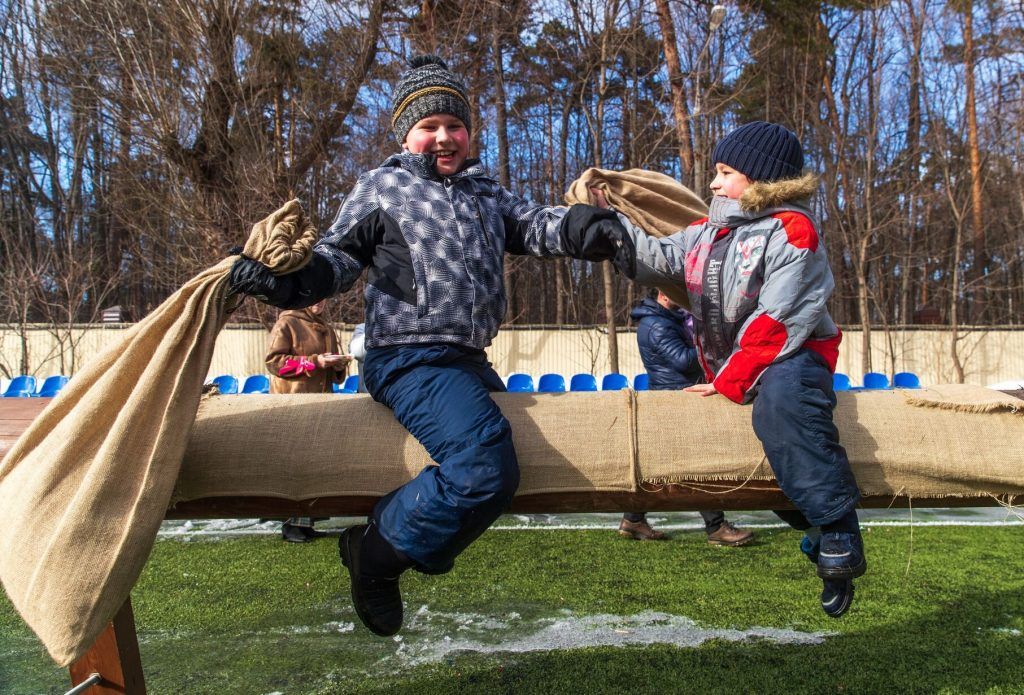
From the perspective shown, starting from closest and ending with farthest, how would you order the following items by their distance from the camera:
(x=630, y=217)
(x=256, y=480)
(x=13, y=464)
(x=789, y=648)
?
(x=13, y=464)
(x=256, y=480)
(x=630, y=217)
(x=789, y=648)

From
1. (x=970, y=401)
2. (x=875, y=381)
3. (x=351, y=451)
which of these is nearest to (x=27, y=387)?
(x=351, y=451)

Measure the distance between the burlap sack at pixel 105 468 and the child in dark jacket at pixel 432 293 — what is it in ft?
0.64

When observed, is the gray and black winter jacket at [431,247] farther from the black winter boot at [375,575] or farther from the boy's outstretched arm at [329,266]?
the black winter boot at [375,575]

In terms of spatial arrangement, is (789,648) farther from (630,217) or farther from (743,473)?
(630,217)

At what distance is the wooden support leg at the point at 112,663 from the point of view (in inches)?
96.7

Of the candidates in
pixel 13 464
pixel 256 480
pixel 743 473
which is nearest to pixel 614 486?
pixel 743 473

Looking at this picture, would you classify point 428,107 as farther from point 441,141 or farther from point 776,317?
point 776,317

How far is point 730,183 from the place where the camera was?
294 cm

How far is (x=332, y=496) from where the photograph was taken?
262cm

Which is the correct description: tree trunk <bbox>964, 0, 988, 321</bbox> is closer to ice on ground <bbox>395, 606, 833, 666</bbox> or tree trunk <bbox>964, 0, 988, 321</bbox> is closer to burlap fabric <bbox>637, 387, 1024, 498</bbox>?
ice on ground <bbox>395, 606, 833, 666</bbox>

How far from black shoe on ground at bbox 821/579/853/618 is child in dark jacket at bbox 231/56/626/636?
109 cm

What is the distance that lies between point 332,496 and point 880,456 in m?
1.85

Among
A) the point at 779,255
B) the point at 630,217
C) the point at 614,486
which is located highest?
the point at 630,217

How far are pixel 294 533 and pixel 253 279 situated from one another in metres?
4.23
